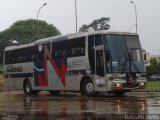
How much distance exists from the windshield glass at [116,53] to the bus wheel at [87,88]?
5.86 feet

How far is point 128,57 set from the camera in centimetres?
2341

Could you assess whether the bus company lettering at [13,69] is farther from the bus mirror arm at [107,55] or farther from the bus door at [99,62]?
the bus mirror arm at [107,55]

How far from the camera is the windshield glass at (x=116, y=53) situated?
2305 cm

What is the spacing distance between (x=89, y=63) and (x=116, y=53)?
5.94 ft

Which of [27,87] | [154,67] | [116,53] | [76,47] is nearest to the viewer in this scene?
[116,53]

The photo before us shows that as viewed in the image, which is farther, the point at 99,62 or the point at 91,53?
the point at 91,53

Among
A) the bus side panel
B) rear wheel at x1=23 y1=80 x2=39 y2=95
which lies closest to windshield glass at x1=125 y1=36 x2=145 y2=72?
the bus side panel

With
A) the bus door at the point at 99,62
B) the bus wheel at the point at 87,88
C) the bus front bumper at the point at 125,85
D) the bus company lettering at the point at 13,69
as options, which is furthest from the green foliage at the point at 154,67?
the bus door at the point at 99,62

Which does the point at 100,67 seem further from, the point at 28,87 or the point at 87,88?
the point at 28,87

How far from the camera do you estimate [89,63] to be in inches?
957

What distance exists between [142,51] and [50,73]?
6.46 metres

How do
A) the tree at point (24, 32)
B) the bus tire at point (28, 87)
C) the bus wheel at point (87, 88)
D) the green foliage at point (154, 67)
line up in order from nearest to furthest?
the bus wheel at point (87, 88) → the bus tire at point (28, 87) → the green foliage at point (154, 67) → the tree at point (24, 32)

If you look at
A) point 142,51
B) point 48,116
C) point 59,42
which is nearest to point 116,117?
point 48,116

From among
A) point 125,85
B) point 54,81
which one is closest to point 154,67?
point 54,81
